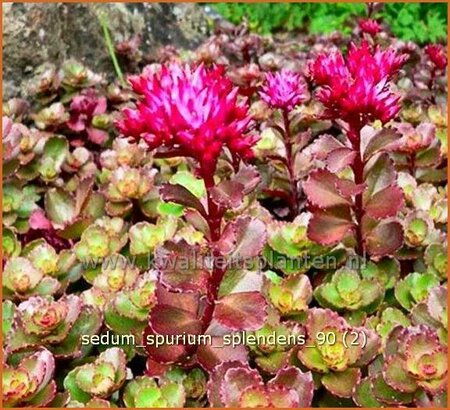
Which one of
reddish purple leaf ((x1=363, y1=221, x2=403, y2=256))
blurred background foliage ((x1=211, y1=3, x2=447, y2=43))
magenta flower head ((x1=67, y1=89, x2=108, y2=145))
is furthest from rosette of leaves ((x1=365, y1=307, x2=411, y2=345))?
blurred background foliage ((x1=211, y1=3, x2=447, y2=43))

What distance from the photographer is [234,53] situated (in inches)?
94.1

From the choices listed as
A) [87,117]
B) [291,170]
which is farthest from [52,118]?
[291,170]

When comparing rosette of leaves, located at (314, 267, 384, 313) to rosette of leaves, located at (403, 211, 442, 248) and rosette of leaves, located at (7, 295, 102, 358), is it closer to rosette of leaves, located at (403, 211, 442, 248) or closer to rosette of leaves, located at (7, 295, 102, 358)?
rosette of leaves, located at (403, 211, 442, 248)

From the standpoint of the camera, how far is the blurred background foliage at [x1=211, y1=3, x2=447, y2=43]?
305cm

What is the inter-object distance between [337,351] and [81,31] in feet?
4.61


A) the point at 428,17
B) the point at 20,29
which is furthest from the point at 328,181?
the point at 428,17

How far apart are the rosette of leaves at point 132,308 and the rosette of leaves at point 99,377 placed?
78mm

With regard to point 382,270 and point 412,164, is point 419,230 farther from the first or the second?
point 412,164

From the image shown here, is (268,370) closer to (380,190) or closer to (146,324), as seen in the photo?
(146,324)

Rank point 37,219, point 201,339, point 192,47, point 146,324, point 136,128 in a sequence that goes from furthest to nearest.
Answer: point 192,47 < point 37,219 < point 146,324 < point 201,339 < point 136,128

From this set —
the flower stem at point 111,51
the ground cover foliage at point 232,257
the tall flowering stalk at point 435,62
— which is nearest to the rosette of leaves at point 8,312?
the ground cover foliage at point 232,257

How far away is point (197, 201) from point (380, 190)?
416mm

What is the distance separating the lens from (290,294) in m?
1.28

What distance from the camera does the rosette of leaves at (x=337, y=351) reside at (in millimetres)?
1164
